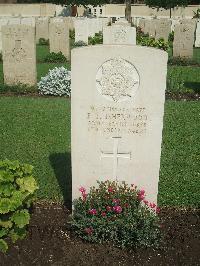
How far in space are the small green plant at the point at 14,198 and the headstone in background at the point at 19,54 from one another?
756 centimetres

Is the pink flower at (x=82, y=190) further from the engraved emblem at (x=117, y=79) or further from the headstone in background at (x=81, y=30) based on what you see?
the headstone in background at (x=81, y=30)

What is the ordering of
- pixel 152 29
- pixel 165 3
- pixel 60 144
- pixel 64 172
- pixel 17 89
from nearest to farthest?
pixel 64 172 → pixel 60 144 → pixel 17 89 → pixel 152 29 → pixel 165 3

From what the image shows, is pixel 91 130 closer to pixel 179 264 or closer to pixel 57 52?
pixel 179 264

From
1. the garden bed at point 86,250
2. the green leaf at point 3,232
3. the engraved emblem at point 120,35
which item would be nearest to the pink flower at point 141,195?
the garden bed at point 86,250

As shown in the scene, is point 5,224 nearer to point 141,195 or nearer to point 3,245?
point 3,245

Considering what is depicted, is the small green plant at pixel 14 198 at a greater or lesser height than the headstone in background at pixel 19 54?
Answer: lesser

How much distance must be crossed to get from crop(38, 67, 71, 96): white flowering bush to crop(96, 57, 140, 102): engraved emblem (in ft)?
22.7

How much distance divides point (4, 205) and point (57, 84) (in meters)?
7.31

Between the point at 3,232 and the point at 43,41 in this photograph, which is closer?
the point at 3,232

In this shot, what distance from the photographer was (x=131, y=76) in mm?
3848

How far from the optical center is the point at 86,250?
3982 mm

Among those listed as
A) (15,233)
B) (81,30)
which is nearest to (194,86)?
(15,233)

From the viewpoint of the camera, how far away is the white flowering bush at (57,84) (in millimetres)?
10719

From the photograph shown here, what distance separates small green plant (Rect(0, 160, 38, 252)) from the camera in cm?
379
